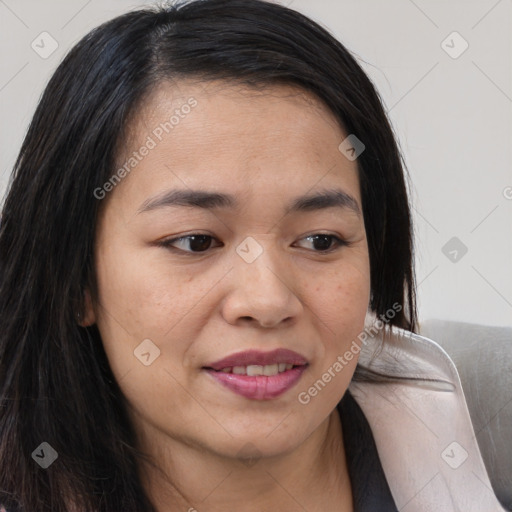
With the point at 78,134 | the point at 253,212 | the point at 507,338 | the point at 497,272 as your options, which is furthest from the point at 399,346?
the point at 497,272

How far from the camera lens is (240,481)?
1.22 metres

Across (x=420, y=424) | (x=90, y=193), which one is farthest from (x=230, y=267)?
(x=420, y=424)

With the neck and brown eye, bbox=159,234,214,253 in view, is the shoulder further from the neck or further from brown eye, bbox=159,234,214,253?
brown eye, bbox=159,234,214,253

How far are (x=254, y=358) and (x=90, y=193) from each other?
1.03 ft

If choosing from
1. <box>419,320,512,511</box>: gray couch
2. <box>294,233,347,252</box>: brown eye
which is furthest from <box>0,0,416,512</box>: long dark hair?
<box>419,320,512,511</box>: gray couch

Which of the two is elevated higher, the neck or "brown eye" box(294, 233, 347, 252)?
"brown eye" box(294, 233, 347, 252)

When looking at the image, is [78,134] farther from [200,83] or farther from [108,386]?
[108,386]

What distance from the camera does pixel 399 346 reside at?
1.52 m

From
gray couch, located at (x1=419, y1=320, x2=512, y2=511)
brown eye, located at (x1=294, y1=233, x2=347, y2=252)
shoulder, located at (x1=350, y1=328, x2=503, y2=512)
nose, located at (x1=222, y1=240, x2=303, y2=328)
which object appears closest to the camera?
nose, located at (x1=222, y1=240, x2=303, y2=328)

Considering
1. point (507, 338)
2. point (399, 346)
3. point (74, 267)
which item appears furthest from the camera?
point (507, 338)

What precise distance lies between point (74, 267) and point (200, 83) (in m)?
0.30

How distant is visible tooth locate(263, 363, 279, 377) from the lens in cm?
110

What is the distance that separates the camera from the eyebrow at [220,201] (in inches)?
42.5

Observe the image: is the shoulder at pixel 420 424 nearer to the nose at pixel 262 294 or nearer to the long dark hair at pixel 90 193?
the long dark hair at pixel 90 193
